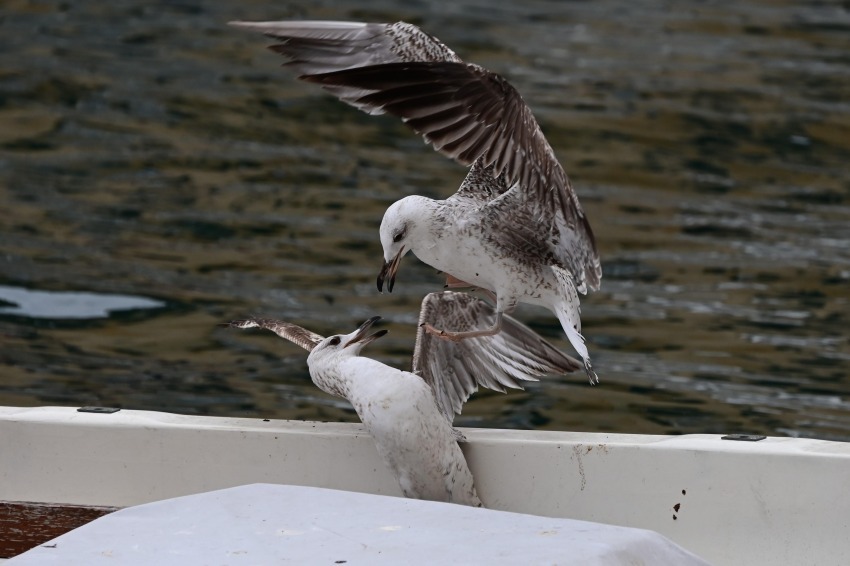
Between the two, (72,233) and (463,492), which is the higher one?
(463,492)

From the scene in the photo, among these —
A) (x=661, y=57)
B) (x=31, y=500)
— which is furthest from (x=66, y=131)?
(x=31, y=500)

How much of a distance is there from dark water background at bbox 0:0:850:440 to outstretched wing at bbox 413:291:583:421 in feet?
8.49

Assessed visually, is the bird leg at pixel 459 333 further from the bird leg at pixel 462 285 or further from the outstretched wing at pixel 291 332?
the outstretched wing at pixel 291 332

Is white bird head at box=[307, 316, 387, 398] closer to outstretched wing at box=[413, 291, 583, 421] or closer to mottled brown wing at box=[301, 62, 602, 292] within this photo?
outstretched wing at box=[413, 291, 583, 421]

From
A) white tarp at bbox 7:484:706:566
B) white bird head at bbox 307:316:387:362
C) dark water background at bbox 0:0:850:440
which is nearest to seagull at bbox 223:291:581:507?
white bird head at bbox 307:316:387:362

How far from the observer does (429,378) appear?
172 inches

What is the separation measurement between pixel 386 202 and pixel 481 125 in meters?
7.55

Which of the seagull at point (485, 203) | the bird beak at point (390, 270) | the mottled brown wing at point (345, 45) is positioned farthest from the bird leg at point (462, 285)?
the mottled brown wing at point (345, 45)

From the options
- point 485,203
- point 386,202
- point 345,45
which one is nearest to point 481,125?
point 485,203

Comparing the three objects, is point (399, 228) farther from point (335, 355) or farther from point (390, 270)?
point (335, 355)

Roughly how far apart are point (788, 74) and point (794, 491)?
42.8 ft

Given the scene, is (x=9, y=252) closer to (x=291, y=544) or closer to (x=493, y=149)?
(x=493, y=149)

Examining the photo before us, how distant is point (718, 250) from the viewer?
421 inches

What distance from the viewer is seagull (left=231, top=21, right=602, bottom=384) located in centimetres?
398
